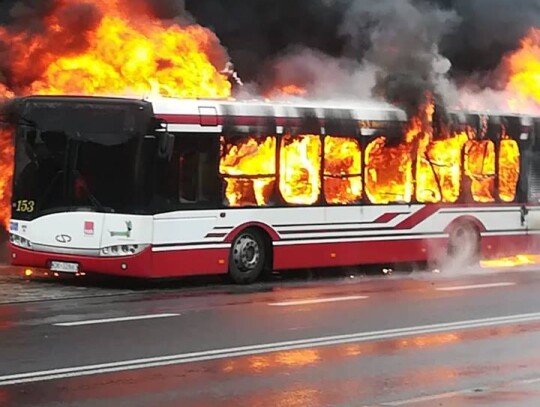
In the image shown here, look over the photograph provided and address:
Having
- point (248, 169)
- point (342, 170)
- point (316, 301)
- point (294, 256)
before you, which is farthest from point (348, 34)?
point (316, 301)

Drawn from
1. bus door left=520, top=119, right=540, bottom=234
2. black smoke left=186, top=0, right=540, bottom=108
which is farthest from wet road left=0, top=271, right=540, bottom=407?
black smoke left=186, top=0, right=540, bottom=108

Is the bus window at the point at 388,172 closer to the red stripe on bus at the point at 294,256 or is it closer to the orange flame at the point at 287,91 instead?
the red stripe on bus at the point at 294,256

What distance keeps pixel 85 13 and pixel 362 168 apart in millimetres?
6007

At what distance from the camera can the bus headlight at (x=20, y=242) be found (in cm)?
1650

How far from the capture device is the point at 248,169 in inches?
682

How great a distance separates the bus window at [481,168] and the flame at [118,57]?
14.4ft

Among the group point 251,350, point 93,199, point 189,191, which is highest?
point 189,191

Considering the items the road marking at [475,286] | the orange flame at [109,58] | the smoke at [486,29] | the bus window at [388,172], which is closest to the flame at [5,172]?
the orange flame at [109,58]

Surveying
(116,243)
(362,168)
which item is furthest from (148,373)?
(362,168)

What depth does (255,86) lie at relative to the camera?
26.1 m

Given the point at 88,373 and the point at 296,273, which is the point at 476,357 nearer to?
the point at 88,373

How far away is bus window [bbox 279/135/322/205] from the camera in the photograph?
17719 millimetres

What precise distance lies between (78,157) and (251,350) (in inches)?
255

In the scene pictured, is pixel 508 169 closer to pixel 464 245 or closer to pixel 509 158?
pixel 509 158
